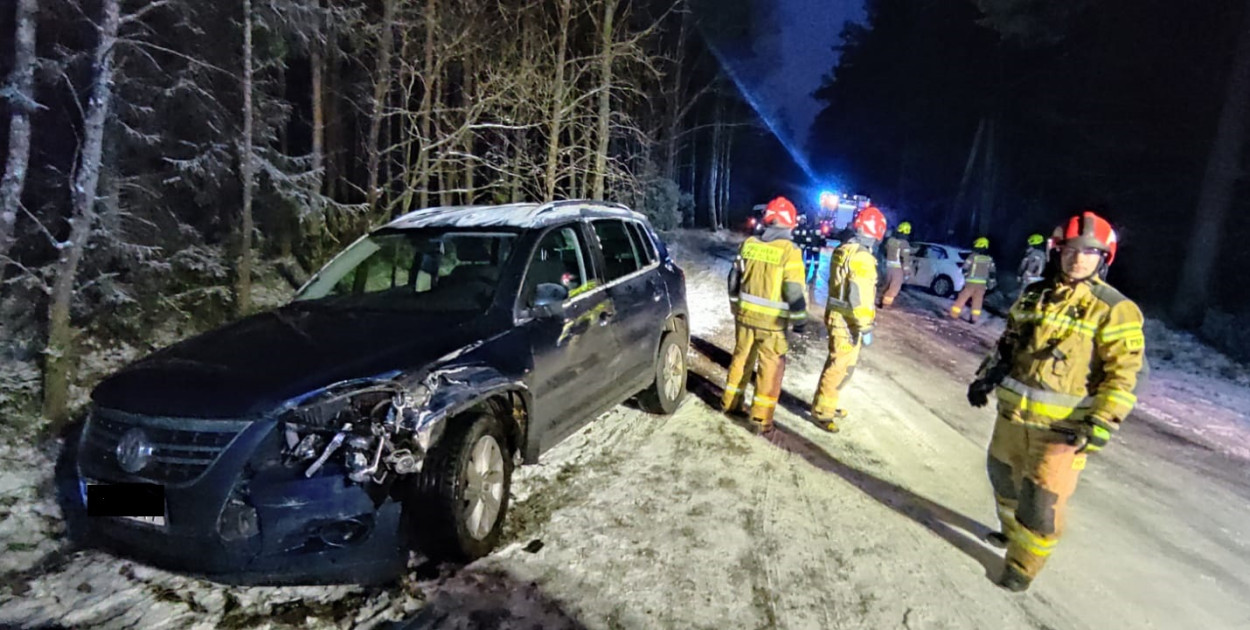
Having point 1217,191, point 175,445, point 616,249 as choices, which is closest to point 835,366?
point 616,249

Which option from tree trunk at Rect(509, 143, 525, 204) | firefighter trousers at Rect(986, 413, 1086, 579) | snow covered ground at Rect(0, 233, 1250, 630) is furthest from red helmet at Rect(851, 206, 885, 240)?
tree trunk at Rect(509, 143, 525, 204)

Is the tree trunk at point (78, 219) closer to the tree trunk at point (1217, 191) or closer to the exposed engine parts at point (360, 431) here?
the exposed engine parts at point (360, 431)

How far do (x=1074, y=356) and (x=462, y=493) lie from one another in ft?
10.8

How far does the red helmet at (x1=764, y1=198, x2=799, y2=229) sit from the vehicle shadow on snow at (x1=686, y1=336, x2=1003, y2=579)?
183 cm

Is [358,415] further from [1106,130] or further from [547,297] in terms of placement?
[1106,130]

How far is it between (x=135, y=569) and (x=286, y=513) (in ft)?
3.64

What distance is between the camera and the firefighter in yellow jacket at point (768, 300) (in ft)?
19.4

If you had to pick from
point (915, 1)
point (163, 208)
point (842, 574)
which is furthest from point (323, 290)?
point (915, 1)

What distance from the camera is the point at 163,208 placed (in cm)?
1005

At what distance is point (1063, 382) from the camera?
3.74 meters

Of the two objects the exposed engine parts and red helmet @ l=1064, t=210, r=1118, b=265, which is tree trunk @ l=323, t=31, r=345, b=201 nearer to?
the exposed engine parts

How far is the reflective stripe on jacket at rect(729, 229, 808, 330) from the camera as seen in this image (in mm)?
5906

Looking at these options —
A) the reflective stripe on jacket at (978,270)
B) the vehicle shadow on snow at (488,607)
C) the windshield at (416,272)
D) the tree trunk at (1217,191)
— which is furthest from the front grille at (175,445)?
the tree trunk at (1217,191)

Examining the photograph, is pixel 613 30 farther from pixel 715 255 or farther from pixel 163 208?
pixel 715 255
